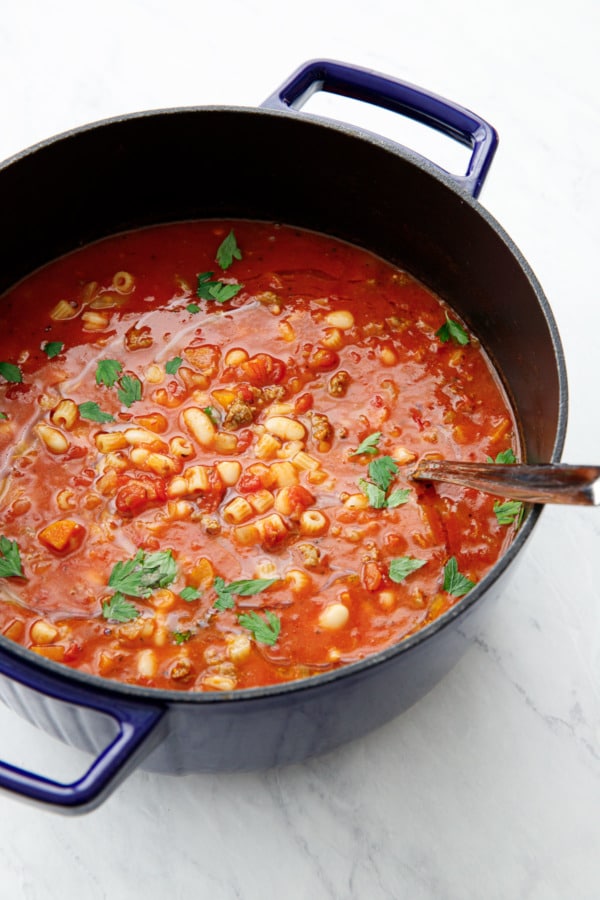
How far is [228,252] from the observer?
148 inches

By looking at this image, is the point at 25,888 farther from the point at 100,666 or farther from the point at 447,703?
the point at 447,703

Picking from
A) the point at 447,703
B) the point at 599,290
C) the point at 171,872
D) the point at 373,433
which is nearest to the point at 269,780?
the point at 171,872

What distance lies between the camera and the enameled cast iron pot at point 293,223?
246cm

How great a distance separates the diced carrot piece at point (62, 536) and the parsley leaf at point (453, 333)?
127cm

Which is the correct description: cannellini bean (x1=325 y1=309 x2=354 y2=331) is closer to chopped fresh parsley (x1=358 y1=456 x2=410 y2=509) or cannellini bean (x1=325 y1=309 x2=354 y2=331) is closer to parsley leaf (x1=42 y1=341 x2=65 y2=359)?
chopped fresh parsley (x1=358 y1=456 x2=410 y2=509)

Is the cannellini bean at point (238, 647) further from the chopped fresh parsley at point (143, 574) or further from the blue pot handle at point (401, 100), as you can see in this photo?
the blue pot handle at point (401, 100)

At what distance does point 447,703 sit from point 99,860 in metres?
1.05

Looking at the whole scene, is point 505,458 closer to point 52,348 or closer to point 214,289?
point 214,289

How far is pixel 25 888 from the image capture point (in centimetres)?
306

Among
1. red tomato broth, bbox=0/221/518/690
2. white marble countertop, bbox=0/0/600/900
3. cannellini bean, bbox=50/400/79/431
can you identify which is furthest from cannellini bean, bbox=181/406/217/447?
white marble countertop, bbox=0/0/600/900

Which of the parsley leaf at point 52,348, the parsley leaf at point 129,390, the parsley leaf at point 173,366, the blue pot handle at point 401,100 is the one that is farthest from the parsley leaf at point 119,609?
the blue pot handle at point 401,100

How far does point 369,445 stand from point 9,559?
104 centimetres

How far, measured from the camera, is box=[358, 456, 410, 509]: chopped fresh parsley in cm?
322

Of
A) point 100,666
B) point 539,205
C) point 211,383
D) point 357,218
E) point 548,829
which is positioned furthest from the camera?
point 539,205
